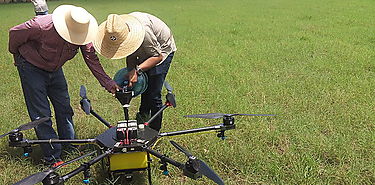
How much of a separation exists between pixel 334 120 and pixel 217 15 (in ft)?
37.3

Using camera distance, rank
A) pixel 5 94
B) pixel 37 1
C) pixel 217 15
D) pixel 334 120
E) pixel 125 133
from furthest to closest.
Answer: pixel 217 15 → pixel 5 94 → pixel 37 1 → pixel 334 120 → pixel 125 133

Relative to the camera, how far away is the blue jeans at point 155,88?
3914 millimetres

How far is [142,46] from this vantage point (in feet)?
11.6

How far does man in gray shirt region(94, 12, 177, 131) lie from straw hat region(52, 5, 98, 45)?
0.22 meters

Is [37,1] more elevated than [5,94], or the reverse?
[37,1]

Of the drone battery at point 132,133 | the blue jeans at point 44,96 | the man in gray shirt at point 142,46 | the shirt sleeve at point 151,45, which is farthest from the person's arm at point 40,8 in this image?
the drone battery at point 132,133

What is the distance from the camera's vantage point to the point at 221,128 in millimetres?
3168

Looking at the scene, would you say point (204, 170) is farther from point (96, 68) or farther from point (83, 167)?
point (96, 68)

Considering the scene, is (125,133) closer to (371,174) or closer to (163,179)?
(163,179)

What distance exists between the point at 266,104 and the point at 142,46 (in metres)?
2.13

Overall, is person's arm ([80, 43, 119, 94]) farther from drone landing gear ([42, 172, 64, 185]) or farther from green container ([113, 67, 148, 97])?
drone landing gear ([42, 172, 64, 185])

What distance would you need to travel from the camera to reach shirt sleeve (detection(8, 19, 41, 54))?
3193 mm

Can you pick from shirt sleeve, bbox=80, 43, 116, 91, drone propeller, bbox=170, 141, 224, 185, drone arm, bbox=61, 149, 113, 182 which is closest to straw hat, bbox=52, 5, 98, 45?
shirt sleeve, bbox=80, 43, 116, 91

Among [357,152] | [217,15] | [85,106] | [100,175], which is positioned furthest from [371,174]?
[217,15]
